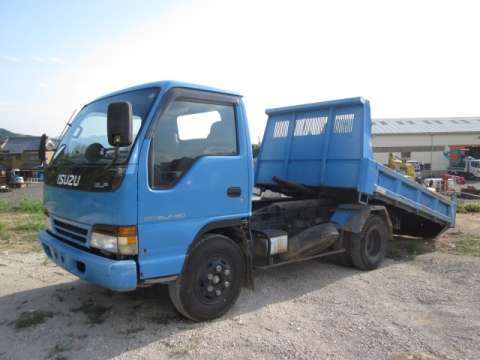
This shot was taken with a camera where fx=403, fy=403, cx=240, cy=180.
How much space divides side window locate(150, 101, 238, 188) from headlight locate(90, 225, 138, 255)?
50 centimetres

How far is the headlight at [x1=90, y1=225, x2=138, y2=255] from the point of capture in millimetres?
3643

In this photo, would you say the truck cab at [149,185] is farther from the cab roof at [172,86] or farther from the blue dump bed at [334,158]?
the blue dump bed at [334,158]

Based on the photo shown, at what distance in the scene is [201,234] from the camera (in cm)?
421

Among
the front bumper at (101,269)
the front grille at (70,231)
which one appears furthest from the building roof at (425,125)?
the front bumper at (101,269)

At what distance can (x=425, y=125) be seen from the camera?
137 feet

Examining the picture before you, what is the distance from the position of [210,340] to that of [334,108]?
430 centimetres

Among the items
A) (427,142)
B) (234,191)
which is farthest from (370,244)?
(427,142)

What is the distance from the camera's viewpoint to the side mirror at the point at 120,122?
3420mm

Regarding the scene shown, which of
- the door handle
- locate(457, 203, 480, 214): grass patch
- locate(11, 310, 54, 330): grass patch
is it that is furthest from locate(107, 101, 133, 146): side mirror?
locate(457, 203, 480, 214): grass patch

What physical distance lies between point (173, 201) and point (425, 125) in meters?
43.2

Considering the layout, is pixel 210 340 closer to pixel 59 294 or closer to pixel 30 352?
pixel 30 352

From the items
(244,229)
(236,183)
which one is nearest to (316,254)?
(244,229)

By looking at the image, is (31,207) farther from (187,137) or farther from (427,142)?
(427,142)

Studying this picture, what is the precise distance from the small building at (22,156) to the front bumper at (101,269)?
3244 cm
